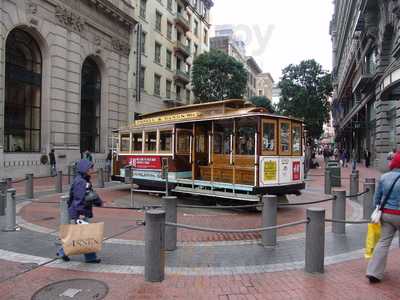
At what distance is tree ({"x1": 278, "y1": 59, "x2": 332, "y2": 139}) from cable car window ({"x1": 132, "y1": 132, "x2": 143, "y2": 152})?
2468 centimetres

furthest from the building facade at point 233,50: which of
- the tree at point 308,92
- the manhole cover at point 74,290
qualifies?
the manhole cover at point 74,290

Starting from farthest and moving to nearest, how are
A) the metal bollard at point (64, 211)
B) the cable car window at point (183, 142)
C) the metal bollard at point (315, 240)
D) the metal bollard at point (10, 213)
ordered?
the cable car window at point (183, 142) < the metal bollard at point (10, 213) < the metal bollard at point (64, 211) < the metal bollard at point (315, 240)

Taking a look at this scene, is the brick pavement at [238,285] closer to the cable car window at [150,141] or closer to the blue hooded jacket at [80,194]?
the blue hooded jacket at [80,194]

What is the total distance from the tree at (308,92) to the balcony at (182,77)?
34.3 feet

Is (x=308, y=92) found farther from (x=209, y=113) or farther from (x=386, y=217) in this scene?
(x=386, y=217)

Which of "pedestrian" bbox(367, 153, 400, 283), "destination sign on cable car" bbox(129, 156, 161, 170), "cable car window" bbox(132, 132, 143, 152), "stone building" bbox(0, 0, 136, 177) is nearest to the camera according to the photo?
"pedestrian" bbox(367, 153, 400, 283)

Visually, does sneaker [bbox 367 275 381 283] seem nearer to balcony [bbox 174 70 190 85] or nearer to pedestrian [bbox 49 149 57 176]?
pedestrian [bbox 49 149 57 176]

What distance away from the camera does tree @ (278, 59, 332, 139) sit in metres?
37.1

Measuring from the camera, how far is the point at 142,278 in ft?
17.9

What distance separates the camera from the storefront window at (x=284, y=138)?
11297 millimetres

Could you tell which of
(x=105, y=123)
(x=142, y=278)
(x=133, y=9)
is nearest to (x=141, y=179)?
(x=142, y=278)

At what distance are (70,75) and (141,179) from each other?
1214 centimetres

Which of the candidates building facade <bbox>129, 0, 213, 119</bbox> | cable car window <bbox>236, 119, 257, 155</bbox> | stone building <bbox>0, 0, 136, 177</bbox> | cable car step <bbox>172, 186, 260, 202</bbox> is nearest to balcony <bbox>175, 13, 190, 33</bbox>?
building facade <bbox>129, 0, 213, 119</bbox>

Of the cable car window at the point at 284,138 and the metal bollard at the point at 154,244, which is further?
the cable car window at the point at 284,138
